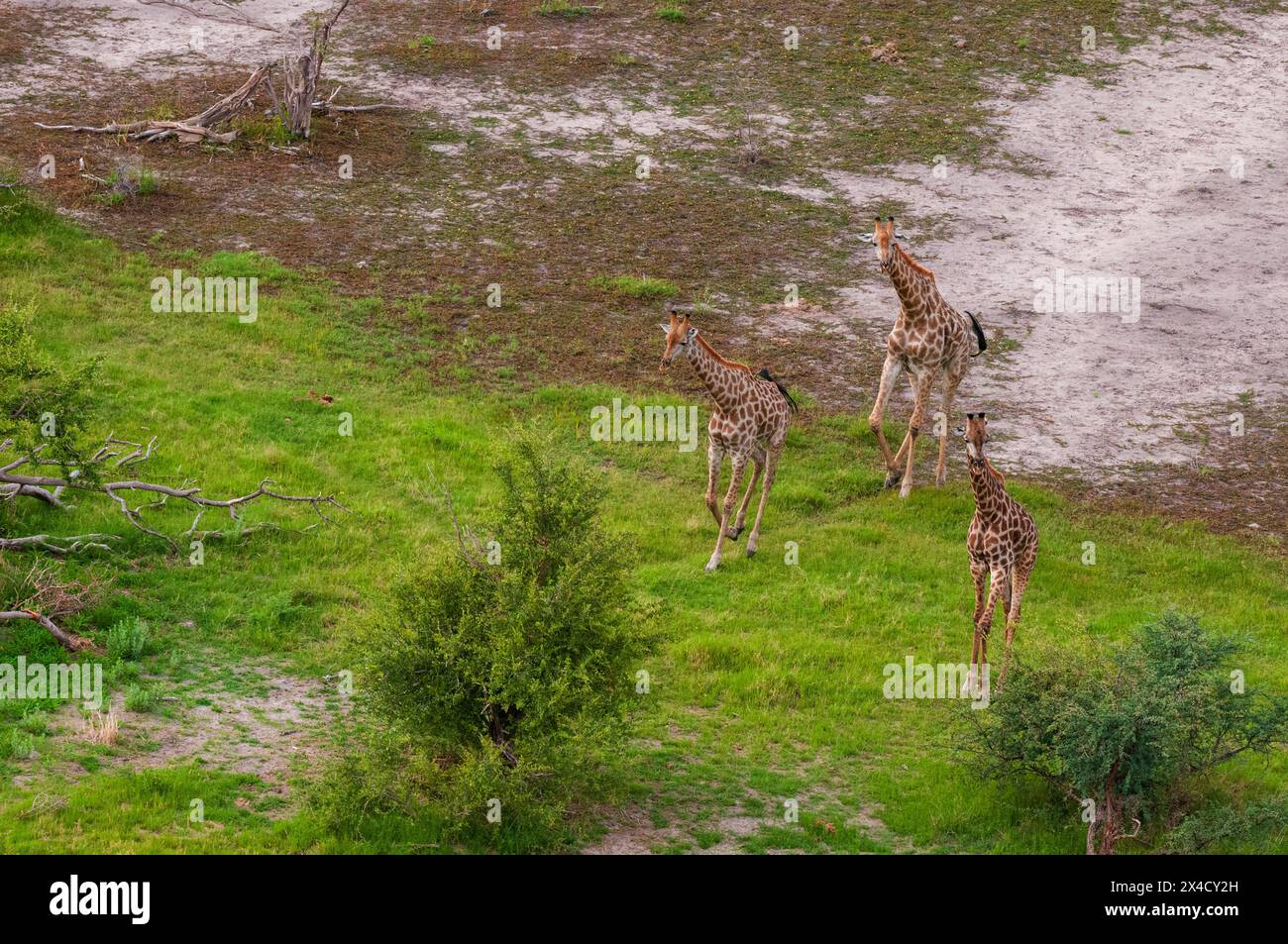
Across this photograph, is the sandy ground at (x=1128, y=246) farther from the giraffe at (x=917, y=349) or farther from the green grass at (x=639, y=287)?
the green grass at (x=639, y=287)

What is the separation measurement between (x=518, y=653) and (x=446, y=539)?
5.65 metres

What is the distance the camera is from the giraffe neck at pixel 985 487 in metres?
16.6

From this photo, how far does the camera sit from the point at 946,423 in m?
23.0

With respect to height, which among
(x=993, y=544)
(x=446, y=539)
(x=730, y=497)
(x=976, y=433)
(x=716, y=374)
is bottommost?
(x=446, y=539)

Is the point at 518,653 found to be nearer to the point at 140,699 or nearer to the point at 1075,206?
the point at 140,699

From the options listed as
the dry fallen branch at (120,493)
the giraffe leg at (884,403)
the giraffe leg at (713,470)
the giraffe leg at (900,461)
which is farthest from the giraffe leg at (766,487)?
the dry fallen branch at (120,493)

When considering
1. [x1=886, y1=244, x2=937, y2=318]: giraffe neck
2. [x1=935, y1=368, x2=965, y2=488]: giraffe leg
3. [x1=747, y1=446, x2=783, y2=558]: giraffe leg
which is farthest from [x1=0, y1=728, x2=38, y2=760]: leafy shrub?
[x1=935, y1=368, x2=965, y2=488]: giraffe leg

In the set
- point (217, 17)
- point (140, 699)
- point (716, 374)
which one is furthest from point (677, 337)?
point (217, 17)

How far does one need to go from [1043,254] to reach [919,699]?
1460 centimetres

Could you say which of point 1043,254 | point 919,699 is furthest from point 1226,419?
point 919,699

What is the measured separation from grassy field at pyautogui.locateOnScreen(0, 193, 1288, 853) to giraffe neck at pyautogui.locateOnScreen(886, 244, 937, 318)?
250 centimetres

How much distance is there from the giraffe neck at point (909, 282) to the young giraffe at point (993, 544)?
5601mm

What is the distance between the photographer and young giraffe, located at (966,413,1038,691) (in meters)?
16.6

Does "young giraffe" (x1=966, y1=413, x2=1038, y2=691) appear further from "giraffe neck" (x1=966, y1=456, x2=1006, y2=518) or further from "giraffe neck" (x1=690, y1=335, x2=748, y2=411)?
"giraffe neck" (x1=690, y1=335, x2=748, y2=411)
